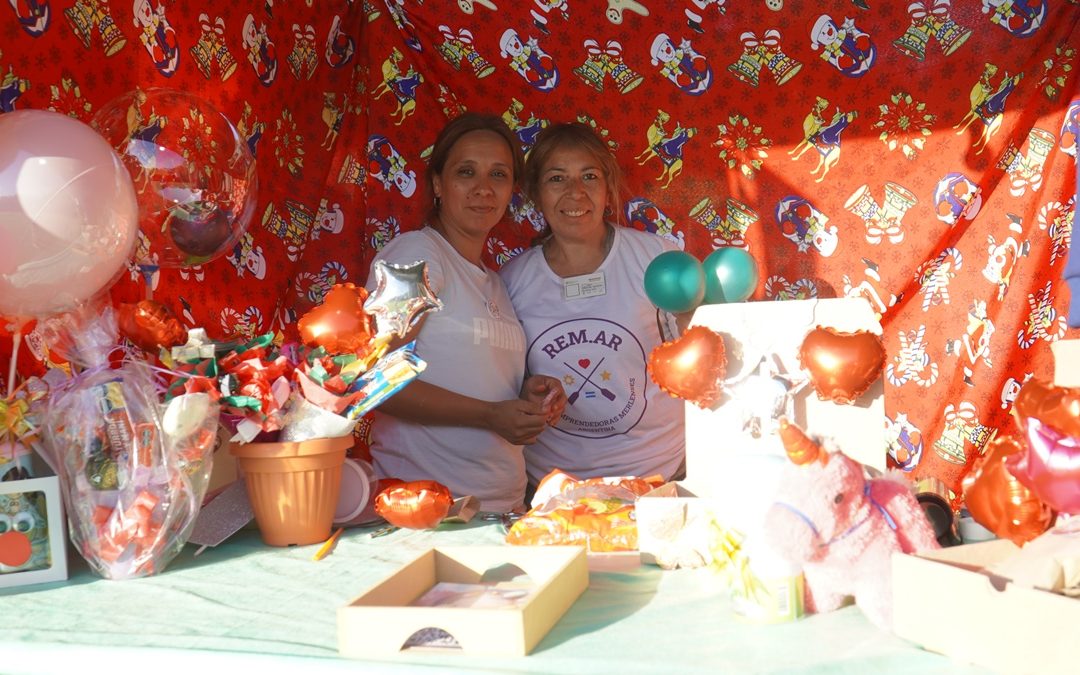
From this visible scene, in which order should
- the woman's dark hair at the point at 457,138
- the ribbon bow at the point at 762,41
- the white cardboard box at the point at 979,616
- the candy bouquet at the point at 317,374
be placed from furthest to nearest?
the ribbon bow at the point at 762,41 → the woman's dark hair at the point at 457,138 → the candy bouquet at the point at 317,374 → the white cardboard box at the point at 979,616

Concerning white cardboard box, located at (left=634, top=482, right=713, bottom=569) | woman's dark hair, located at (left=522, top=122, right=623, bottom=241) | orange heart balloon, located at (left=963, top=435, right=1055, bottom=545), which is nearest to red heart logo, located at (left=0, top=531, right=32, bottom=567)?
white cardboard box, located at (left=634, top=482, right=713, bottom=569)

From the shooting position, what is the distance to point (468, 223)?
2.53 meters

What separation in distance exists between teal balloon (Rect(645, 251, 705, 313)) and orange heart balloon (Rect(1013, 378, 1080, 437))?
3.83ft

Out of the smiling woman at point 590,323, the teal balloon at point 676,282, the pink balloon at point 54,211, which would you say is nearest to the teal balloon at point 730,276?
the teal balloon at point 676,282

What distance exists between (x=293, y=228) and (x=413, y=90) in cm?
63

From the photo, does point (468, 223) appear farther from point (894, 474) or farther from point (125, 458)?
point (894, 474)

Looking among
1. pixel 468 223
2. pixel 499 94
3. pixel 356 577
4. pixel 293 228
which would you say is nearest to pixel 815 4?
pixel 499 94

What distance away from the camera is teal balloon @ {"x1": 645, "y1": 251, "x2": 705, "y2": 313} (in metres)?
2.17

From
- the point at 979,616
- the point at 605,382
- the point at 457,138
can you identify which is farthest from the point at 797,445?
the point at 457,138

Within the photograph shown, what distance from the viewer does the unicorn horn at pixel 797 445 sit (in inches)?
39.3

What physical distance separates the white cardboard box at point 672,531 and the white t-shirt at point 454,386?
3.52 ft

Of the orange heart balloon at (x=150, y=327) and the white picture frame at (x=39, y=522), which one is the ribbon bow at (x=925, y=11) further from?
the white picture frame at (x=39, y=522)

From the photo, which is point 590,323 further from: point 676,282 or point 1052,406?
point 1052,406

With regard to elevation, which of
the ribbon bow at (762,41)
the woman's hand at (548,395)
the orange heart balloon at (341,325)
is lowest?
the woman's hand at (548,395)
